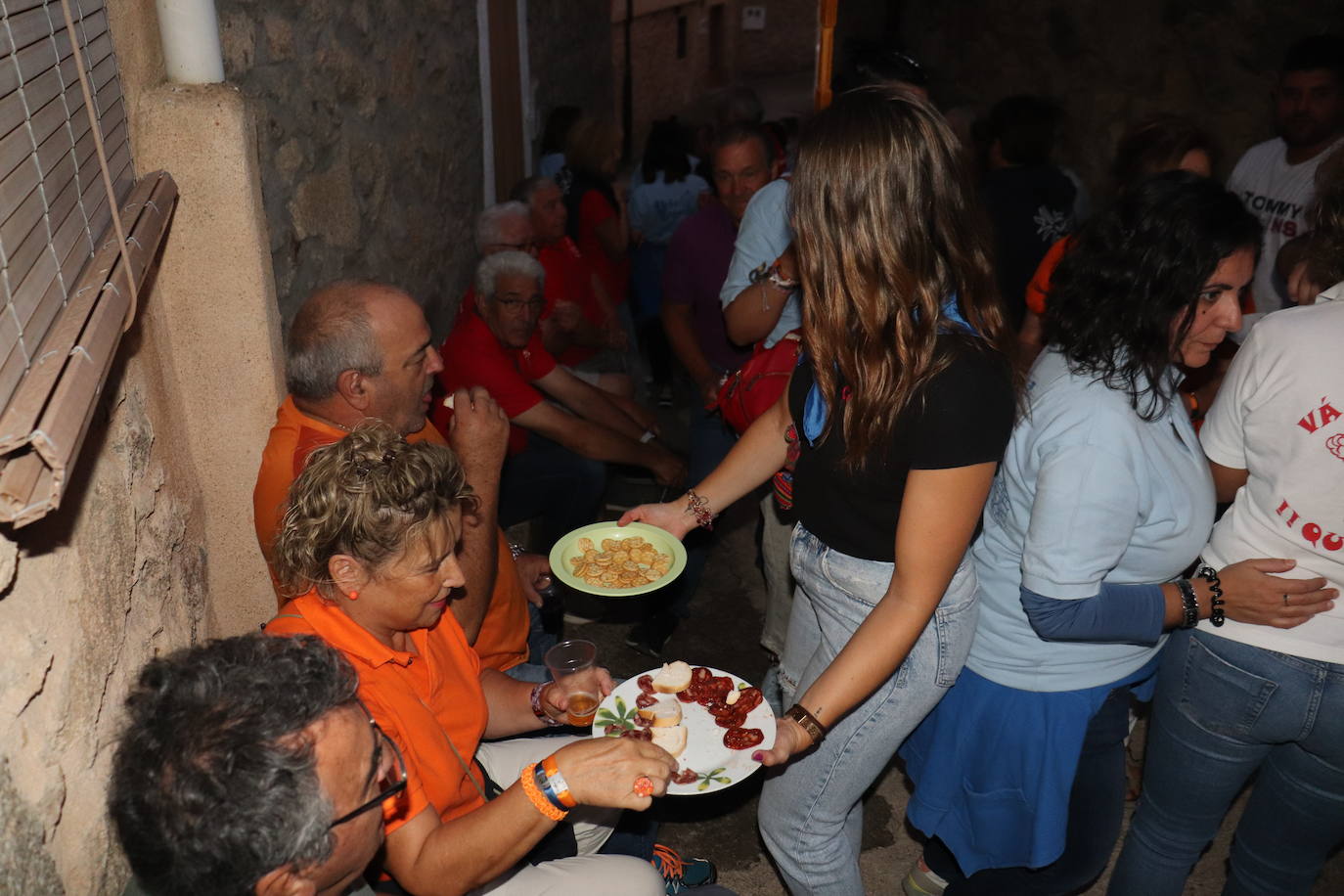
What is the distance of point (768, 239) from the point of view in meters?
3.55

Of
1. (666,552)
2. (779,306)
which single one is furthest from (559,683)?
(779,306)

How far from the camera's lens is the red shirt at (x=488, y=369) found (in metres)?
3.81

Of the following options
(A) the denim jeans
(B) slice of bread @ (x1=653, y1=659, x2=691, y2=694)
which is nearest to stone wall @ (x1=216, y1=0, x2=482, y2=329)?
(B) slice of bread @ (x1=653, y1=659, x2=691, y2=694)

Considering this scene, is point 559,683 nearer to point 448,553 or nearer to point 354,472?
point 448,553

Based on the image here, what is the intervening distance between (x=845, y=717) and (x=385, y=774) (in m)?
0.98

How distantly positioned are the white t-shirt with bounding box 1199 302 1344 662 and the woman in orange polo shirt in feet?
4.62

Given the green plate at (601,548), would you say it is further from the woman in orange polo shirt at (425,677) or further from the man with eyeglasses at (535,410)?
the man with eyeglasses at (535,410)

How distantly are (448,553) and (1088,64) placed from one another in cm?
705

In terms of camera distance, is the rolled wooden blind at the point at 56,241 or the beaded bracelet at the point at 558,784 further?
the beaded bracelet at the point at 558,784

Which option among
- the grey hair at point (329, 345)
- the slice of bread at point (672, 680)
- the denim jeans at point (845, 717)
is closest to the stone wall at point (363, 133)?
the grey hair at point (329, 345)

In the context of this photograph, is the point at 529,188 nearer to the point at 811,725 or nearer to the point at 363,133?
the point at 363,133

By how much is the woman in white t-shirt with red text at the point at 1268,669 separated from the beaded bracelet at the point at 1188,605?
8 cm

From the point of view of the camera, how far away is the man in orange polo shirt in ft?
7.86

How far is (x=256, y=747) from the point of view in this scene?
1392mm
